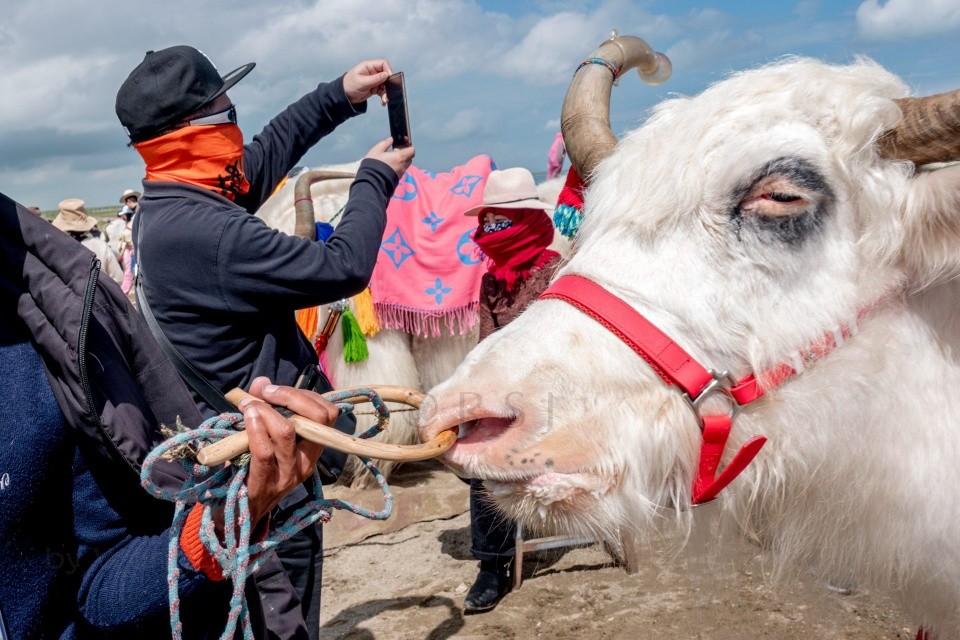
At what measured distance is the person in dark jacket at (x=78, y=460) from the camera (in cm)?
122

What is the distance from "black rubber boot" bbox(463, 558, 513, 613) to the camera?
3646 millimetres

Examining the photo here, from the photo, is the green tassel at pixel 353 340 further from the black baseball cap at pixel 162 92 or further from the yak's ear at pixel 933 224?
the yak's ear at pixel 933 224

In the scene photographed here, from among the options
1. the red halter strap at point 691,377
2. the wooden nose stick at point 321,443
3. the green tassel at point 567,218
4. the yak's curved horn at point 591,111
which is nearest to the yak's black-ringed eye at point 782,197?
the red halter strap at point 691,377

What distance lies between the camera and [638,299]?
58.7 inches

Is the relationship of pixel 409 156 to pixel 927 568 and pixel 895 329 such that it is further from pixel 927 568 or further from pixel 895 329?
pixel 927 568

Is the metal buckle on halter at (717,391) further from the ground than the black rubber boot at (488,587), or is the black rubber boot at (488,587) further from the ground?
the metal buckle on halter at (717,391)

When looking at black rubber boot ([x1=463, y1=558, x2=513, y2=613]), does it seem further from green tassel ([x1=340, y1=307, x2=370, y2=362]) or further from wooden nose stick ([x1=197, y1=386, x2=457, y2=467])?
wooden nose stick ([x1=197, y1=386, x2=457, y2=467])

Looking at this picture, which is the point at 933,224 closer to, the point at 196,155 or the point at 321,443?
the point at 321,443

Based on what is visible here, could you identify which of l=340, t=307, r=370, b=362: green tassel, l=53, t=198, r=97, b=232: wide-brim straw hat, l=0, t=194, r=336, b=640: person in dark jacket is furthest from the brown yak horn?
l=53, t=198, r=97, b=232: wide-brim straw hat

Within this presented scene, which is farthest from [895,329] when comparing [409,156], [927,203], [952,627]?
[409,156]

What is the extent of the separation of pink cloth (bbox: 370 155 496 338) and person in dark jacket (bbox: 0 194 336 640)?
3.41 metres

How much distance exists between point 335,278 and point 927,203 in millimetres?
1575

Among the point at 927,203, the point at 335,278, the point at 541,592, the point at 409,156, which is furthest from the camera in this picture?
the point at 541,592

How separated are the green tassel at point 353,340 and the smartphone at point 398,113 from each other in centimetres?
229
